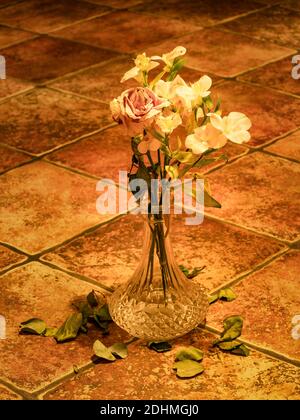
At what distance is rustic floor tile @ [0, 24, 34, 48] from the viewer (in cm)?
421

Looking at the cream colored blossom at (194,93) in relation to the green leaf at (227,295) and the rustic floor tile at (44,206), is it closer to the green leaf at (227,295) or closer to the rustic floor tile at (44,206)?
the green leaf at (227,295)

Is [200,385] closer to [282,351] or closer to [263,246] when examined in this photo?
[282,351]

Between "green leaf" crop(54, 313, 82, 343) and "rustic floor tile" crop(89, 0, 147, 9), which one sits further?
"rustic floor tile" crop(89, 0, 147, 9)

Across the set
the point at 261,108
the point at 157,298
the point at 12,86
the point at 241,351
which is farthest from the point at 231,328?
the point at 12,86

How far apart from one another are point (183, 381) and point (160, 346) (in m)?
0.13

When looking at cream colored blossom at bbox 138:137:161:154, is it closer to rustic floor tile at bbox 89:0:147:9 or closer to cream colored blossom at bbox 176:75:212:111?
cream colored blossom at bbox 176:75:212:111

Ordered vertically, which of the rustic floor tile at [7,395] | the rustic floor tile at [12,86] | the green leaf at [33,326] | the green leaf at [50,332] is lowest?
the rustic floor tile at [7,395]

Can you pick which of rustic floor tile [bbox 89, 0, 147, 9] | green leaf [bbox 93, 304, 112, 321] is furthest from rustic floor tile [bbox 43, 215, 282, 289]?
rustic floor tile [bbox 89, 0, 147, 9]

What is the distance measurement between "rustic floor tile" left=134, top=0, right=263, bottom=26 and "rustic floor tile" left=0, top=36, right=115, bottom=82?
24.4 inches

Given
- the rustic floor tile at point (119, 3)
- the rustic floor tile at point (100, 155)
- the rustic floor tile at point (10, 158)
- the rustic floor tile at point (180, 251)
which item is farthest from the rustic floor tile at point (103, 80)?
the rustic floor tile at point (180, 251)

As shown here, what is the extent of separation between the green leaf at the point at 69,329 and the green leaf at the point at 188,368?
10.1 inches

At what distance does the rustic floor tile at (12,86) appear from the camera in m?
3.61

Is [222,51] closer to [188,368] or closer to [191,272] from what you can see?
[191,272]

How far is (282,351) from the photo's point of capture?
6.66 ft
